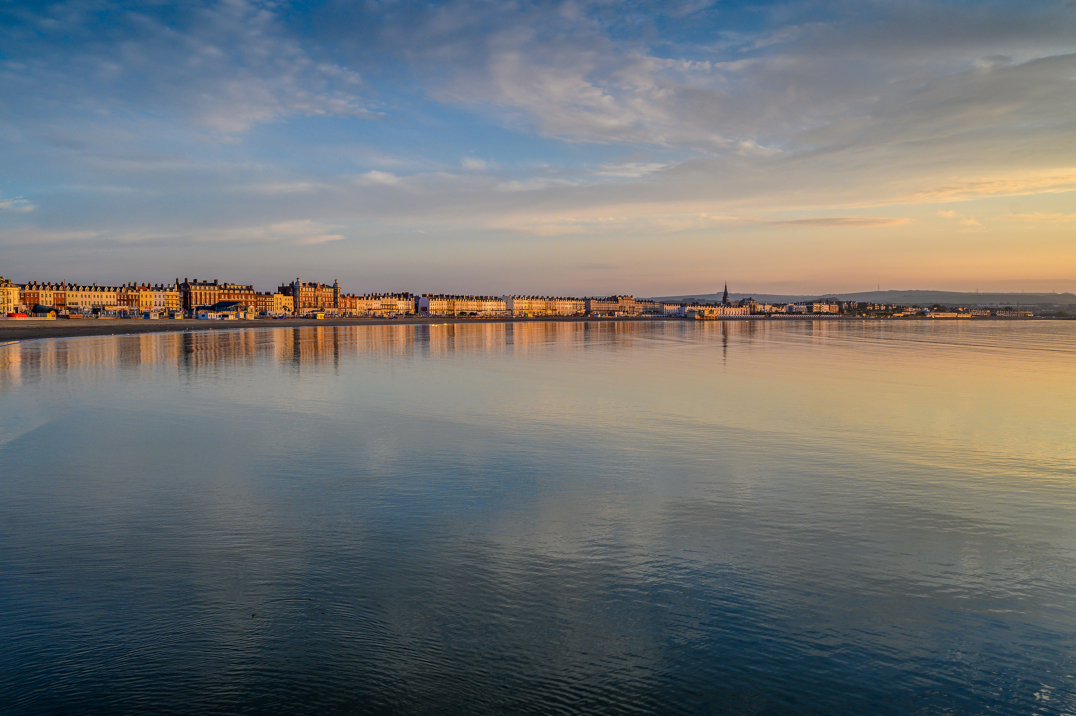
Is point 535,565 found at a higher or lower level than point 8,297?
lower

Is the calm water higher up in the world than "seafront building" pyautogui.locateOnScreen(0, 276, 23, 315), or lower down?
lower down

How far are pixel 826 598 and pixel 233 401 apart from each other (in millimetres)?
16277

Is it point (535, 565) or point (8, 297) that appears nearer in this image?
point (535, 565)

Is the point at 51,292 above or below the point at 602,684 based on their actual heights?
above

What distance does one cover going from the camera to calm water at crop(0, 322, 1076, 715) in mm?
4602

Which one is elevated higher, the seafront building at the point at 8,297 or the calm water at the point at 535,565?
the seafront building at the point at 8,297

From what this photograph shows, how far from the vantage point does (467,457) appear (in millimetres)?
11508

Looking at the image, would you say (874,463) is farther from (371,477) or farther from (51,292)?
(51,292)

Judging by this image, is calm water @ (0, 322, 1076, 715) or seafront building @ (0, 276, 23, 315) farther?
seafront building @ (0, 276, 23, 315)

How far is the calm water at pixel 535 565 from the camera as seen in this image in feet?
15.1

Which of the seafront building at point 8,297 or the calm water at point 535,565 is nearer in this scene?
the calm water at point 535,565

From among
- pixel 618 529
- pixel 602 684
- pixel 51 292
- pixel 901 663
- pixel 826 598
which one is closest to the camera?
pixel 602 684

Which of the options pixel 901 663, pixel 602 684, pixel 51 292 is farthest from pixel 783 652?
pixel 51 292

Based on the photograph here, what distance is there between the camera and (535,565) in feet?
21.7
